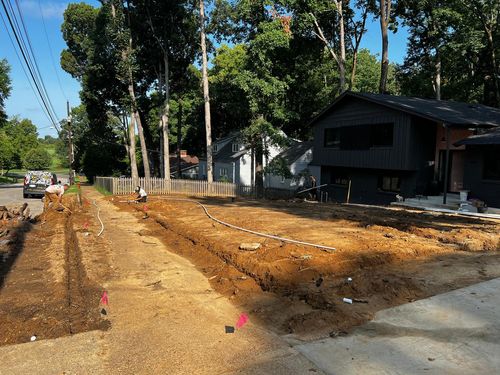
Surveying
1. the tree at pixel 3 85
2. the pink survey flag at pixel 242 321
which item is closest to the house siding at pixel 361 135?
the pink survey flag at pixel 242 321

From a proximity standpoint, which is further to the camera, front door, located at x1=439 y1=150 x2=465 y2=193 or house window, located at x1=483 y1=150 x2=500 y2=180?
front door, located at x1=439 y1=150 x2=465 y2=193

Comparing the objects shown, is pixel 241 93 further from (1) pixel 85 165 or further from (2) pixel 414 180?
(1) pixel 85 165

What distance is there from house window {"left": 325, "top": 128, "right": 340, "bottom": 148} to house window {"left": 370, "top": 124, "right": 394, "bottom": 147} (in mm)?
3235

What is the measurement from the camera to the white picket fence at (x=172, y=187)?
97.3 ft

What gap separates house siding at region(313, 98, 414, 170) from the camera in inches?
817

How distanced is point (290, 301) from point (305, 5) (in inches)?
1161

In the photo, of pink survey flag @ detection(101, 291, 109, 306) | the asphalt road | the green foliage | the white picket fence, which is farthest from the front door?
the green foliage

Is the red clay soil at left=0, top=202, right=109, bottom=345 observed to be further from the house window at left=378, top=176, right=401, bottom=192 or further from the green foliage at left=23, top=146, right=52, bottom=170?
the green foliage at left=23, top=146, right=52, bottom=170

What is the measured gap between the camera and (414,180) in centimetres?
2078

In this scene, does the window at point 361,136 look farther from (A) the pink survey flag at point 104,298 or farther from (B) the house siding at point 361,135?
(A) the pink survey flag at point 104,298

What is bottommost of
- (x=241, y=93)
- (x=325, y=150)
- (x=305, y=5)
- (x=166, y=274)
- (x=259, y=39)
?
(x=166, y=274)

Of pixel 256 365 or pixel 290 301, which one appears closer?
pixel 256 365

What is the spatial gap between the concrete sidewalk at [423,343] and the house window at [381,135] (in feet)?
56.0

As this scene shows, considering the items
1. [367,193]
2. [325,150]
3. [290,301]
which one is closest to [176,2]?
[325,150]
